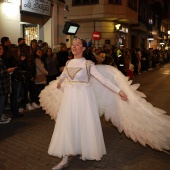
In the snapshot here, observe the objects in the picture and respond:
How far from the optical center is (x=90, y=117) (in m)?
4.08

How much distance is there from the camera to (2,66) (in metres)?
6.45

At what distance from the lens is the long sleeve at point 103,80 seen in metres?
4.05

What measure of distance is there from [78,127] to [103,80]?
31.5 inches

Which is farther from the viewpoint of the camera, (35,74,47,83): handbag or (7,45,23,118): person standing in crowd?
(35,74,47,83): handbag

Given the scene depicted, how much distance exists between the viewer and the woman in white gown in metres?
4.09

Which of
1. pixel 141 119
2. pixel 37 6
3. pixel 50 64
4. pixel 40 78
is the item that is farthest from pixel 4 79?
pixel 37 6

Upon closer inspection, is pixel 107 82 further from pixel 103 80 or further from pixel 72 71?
pixel 72 71

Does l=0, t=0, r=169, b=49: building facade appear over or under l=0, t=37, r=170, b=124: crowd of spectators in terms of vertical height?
over

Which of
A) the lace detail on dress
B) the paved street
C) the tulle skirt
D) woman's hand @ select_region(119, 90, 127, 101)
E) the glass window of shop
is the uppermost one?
the glass window of shop

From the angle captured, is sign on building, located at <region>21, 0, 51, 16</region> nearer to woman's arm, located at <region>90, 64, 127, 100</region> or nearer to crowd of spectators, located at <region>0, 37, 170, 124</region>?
crowd of spectators, located at <region>0, 37, 170, 124</region>

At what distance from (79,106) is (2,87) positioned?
9.75 feet

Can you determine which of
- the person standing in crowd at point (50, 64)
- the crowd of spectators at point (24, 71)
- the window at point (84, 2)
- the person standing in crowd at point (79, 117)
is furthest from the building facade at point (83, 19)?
the person standing in crowd at point (79, 117)

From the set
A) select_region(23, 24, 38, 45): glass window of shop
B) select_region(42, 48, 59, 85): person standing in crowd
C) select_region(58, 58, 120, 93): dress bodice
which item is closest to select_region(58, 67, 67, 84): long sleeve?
select_region(58, 58, 120, 93): dress bodice

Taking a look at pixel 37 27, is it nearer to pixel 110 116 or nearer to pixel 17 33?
pixel 17 33
